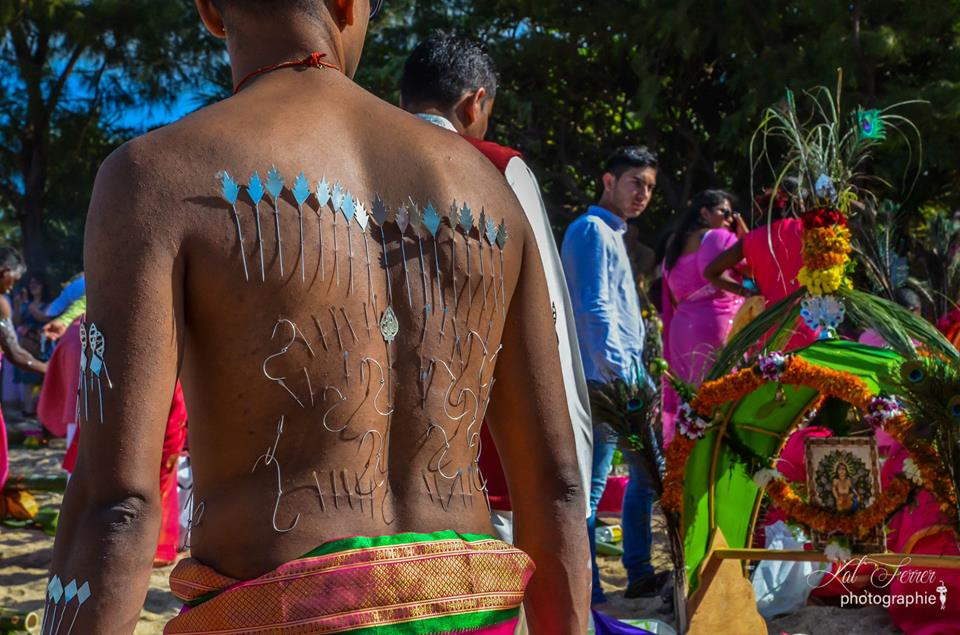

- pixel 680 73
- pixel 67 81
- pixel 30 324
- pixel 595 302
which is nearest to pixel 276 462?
pixel 595 302

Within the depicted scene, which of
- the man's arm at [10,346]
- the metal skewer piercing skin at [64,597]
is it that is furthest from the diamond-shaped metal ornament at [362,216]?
the man's arm at [10,346]

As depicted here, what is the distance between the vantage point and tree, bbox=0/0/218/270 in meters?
19.6

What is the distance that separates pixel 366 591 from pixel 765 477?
300cm

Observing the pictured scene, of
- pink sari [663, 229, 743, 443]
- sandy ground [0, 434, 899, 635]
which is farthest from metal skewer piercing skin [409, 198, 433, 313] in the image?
pink sari [663, 229, 743, 443]

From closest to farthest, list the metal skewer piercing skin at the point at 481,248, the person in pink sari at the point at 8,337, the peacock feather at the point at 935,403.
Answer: the metal skewer piercing skin at the point at 481,248 → the peacock feather at the point at 935,403 → the person in pink sari at the point at 8,337

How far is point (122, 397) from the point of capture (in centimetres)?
127

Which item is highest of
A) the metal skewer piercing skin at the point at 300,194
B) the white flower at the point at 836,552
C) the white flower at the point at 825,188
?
the white flower at the point at 825,188

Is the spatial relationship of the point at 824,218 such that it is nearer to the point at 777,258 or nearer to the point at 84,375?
the point at 777,258

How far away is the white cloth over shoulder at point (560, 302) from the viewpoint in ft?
8.06

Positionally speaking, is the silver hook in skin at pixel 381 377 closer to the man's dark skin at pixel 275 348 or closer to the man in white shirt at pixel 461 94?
the man's dark skin at pixel 275 348

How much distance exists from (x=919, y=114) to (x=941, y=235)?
7.89m

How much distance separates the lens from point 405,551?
1358mm

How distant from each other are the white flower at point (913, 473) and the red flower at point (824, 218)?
35.1 inches

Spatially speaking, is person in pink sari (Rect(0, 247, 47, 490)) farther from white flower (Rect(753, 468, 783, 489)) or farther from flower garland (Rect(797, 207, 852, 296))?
flower garland (Rect(797, 207, 852, 296))
